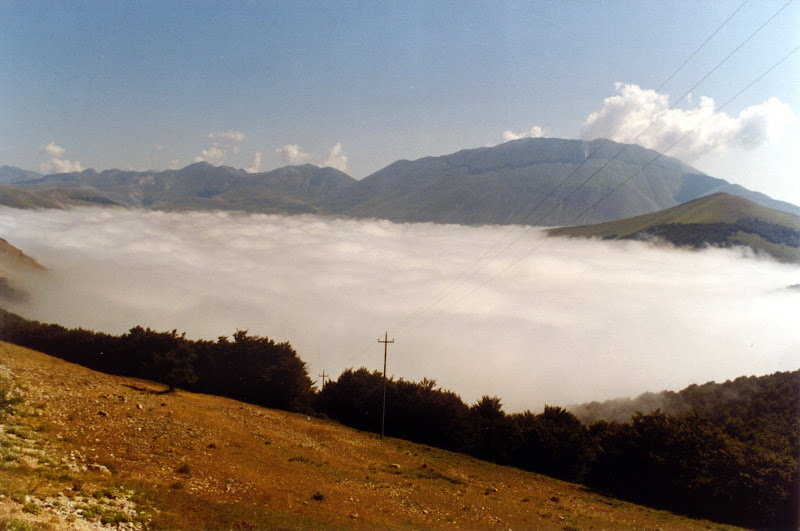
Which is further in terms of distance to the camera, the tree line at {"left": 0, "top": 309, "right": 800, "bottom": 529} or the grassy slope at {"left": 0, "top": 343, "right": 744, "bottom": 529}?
the tree line at {"left": 0, "top": 309, "right": 800, "bottom": 529}

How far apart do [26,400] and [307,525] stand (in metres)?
11.8

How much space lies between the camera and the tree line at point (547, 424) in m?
23.3

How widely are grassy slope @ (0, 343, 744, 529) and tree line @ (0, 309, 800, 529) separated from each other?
3.57 meters

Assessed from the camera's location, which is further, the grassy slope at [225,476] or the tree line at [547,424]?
the tree line at [547,424]

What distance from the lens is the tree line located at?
917 inches

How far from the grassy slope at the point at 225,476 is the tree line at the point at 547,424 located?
3570mm

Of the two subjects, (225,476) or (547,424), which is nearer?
(225,476)

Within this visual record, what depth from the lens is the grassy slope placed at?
36.7ft

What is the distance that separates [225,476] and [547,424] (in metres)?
25.1

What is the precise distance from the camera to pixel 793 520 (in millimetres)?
21031

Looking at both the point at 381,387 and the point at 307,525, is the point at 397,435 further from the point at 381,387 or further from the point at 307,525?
the point at 307,525

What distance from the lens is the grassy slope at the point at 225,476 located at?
1119cm

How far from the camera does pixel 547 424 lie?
33.4 m

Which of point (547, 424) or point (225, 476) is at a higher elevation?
point (225, 476)
